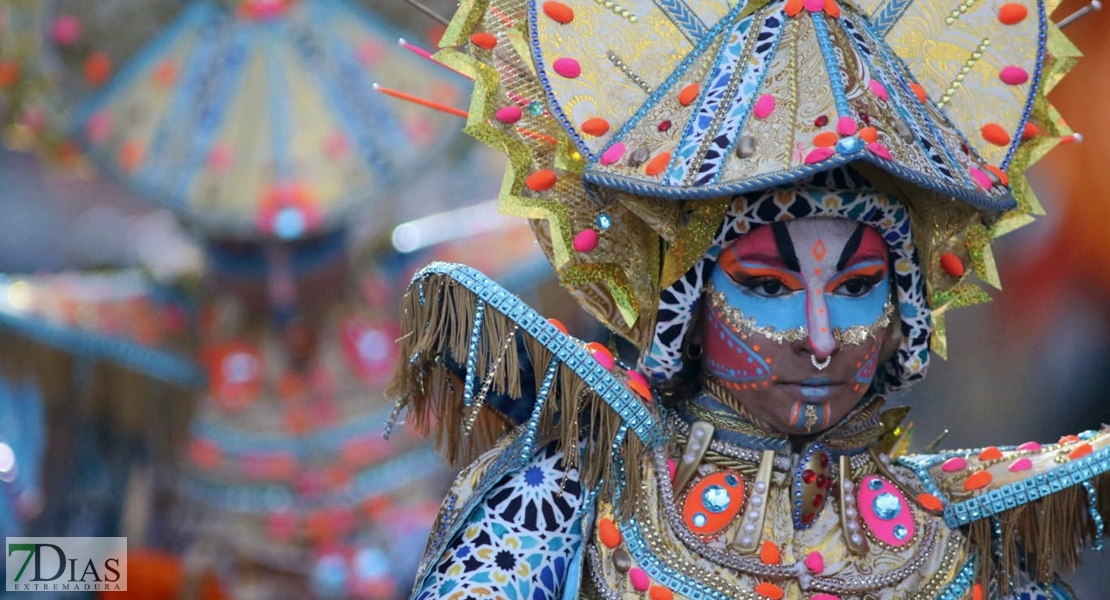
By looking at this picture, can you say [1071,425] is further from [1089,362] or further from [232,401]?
[232,401]

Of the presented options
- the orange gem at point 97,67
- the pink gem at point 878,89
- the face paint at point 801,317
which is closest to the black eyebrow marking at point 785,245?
the face paint at point 801,317

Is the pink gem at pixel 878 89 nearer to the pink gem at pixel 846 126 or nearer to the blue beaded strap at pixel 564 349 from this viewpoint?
the pink gem at pixel 846 126

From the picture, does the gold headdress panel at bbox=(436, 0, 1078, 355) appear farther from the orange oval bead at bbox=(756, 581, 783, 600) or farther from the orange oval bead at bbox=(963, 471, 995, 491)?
the orange oval bead at bbox=(756, 581, 783, 600)

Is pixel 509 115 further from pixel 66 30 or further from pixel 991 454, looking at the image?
pixel 66 30

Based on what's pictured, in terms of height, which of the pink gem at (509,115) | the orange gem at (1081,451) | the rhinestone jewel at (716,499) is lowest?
the rhinestone jewel at (716,499)

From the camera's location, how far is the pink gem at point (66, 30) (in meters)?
4.59

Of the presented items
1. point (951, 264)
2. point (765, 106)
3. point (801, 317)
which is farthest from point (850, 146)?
point (951, 264)

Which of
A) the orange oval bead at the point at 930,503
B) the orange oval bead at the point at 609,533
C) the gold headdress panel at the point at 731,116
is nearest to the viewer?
the gold headdress panel at the point at 731,116

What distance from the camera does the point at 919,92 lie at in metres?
2.45

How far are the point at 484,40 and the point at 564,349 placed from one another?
53 cm

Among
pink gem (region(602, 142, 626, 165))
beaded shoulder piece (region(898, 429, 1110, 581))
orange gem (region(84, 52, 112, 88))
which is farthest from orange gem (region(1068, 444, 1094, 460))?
orange gem (region(84, 52, 112, 88))

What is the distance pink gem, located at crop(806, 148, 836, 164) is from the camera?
219 centimetres

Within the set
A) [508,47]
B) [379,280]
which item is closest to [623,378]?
[508,47]

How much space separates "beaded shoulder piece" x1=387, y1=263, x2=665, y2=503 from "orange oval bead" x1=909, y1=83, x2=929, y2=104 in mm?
614
